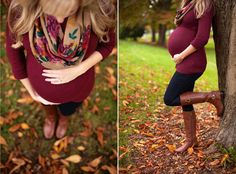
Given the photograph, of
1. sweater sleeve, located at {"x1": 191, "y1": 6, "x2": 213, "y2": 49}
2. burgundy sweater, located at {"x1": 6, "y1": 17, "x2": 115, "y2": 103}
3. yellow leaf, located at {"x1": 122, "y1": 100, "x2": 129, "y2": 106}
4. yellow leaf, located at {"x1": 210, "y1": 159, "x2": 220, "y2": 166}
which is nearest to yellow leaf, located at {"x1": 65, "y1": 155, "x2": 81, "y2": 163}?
burgundy sweater, located at {"x1": 6, "y1": 17, "x2": 115, "y2": 103}

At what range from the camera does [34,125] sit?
1963 mm

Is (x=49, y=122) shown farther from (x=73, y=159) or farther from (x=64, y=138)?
(x=73, y=159)

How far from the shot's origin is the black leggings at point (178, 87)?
140 cm

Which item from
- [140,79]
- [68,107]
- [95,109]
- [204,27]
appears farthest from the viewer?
[95,109]

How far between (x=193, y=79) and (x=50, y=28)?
1.92ft

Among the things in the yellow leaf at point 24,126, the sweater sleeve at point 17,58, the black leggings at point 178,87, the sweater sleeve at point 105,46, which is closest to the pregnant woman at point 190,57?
the black leggings at point 178,87

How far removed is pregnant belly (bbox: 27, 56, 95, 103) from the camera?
156cm

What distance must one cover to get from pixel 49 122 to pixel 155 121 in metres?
0.66

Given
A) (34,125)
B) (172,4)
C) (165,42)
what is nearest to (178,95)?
(165,42)

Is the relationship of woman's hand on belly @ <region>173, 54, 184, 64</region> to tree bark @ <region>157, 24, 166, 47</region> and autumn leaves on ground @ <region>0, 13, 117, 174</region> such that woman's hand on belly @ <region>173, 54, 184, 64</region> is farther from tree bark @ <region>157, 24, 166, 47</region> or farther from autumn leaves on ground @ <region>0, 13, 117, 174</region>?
autumn leaves on ground @ <region>0, 13, 117, 174</region>

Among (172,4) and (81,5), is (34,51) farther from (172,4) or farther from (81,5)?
(172,4)

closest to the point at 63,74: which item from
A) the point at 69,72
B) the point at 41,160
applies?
the point at 69,72

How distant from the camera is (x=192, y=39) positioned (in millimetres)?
1354

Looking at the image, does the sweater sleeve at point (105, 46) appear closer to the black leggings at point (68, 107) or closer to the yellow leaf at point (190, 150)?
the black leggings at point (68, 107)
